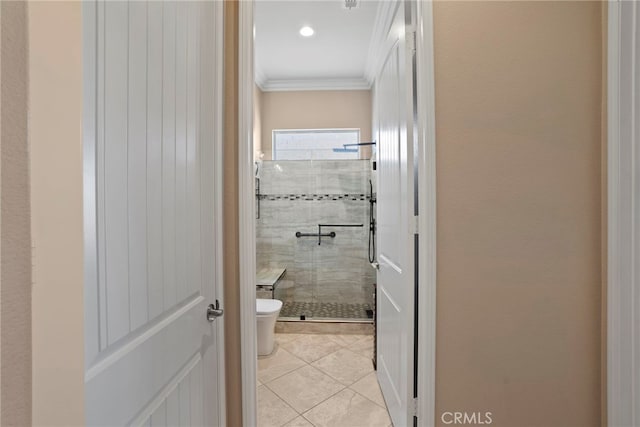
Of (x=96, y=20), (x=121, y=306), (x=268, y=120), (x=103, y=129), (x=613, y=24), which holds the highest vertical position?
(x=268, y=120)

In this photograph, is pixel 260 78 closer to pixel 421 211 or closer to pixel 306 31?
pixel 306 31

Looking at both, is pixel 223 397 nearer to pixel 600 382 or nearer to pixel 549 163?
pixel 600 382

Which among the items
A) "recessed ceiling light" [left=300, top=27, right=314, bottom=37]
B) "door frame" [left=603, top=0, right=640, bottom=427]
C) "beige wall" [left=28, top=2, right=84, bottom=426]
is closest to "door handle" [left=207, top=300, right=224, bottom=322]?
"beige wall" [left=28, top=2, right=84, bottom=426]

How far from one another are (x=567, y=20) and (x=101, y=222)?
1.81 metres

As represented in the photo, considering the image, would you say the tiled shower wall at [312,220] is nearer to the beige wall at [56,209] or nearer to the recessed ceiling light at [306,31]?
the recessed ceiling light at [306,31]

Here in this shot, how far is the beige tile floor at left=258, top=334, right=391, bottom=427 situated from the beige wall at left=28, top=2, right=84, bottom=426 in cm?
171

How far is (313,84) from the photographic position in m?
3.81

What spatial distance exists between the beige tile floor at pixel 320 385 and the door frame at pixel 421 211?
0.65 metres

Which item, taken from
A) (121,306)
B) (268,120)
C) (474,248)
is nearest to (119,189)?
(121,306)

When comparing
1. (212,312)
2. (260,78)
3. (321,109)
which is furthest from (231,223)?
(321,109)

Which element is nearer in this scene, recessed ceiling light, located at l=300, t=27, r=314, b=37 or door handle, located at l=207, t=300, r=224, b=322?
door handle, located at l=207, t=300, r=224, b=322

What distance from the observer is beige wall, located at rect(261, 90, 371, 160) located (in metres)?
3.87

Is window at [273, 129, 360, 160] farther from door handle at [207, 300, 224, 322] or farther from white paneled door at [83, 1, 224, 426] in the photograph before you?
door handle at [207, 300, 224, 322]

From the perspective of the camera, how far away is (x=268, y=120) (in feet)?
12.9
